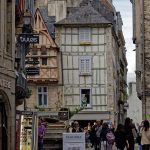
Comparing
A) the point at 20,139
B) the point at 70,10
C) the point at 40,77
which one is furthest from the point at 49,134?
the point at 70,10

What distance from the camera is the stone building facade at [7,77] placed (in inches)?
915

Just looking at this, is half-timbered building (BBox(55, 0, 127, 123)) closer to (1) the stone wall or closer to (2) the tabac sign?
(1) the stone wall

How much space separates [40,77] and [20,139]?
33025mm

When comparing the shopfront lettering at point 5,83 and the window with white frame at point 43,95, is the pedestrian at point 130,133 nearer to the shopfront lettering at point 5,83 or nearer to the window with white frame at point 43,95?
the shopfront lettering at point 5,83

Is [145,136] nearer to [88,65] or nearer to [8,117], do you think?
[8,117]

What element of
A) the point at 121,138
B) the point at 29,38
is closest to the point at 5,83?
the point at 29,38

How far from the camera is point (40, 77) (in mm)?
56406

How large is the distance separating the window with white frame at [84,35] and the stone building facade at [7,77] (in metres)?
32.7

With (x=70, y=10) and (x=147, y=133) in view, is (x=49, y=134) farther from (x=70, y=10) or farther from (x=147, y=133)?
(x=70, y=10)

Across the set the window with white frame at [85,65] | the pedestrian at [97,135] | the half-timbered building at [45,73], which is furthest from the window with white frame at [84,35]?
the pedestrian at [97,135]

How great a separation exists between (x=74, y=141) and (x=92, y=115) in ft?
114

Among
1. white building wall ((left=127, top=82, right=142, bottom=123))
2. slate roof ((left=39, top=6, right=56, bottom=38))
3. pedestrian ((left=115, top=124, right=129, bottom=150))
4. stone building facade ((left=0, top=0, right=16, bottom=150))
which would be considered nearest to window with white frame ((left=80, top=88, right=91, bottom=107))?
slate roof ((left=39, top=6, right=56, bottom=38))

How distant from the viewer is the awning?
56562mm

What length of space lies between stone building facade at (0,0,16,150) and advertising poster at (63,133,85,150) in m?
3.05
